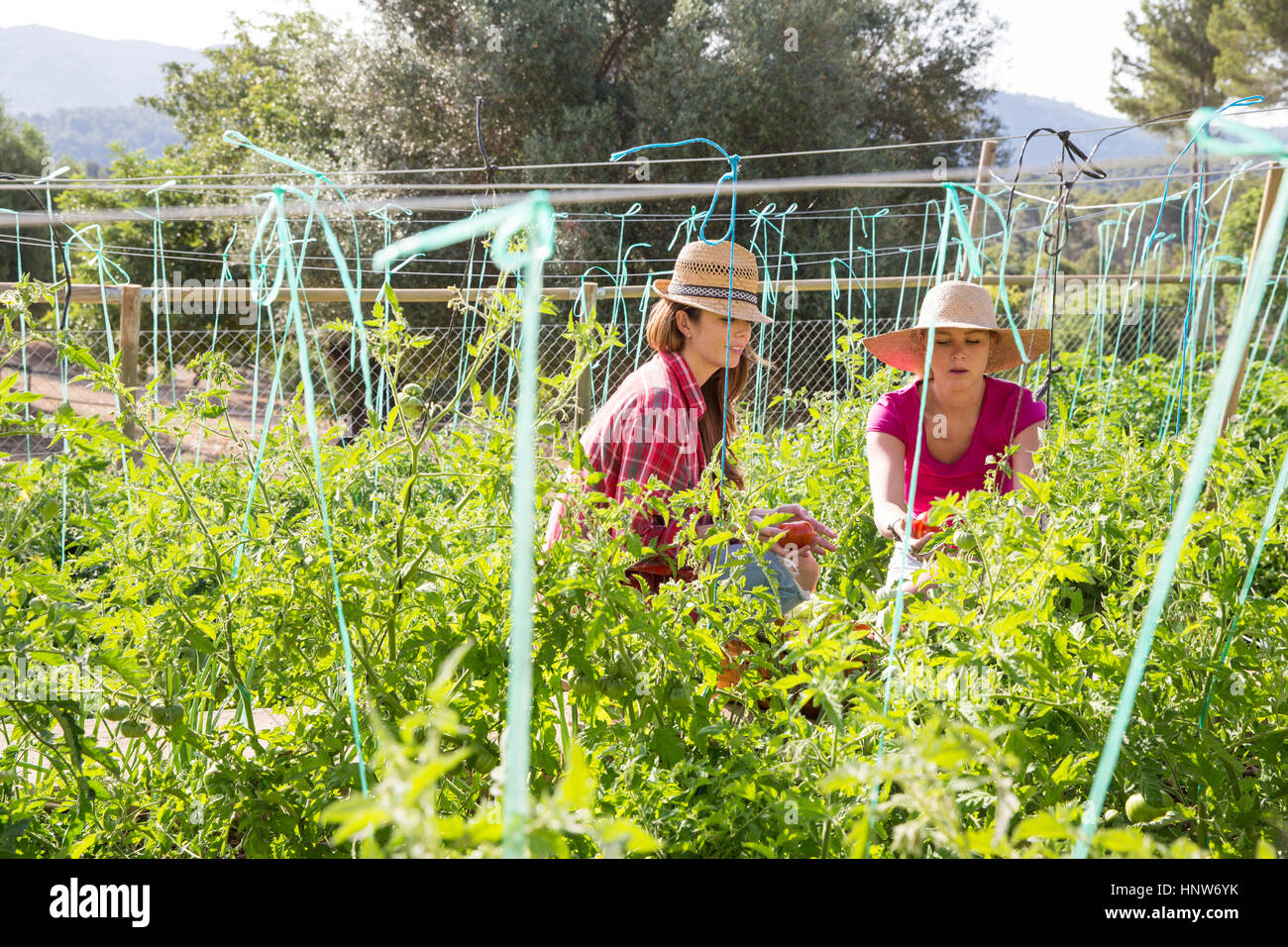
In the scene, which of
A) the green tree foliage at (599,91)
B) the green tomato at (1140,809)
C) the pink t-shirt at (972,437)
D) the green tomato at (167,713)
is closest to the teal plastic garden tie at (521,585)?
the green tomato at (167,713)

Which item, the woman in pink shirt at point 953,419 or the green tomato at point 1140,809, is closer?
the green tomato at point 1140,809

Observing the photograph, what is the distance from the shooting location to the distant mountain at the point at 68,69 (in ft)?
512

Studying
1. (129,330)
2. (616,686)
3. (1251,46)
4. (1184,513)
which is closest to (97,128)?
(1251,46)

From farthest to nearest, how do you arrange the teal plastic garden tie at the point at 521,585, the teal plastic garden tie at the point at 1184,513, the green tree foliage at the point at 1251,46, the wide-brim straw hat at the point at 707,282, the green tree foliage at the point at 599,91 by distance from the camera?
1. the green tree foliage at the point at 1251,46
2. the green tree foliage at the point at 599,91
3. the wide-brim straw hat at the point at 707,282
4. the teal plastic garden tie at the point at 1184,513
5. the teal plastic garden tie at the point at 521,585

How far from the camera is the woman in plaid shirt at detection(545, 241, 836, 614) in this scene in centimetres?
212

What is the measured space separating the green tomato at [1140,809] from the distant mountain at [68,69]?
17241cm

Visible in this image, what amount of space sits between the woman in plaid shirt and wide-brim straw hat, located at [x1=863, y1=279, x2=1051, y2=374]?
1.63 feet

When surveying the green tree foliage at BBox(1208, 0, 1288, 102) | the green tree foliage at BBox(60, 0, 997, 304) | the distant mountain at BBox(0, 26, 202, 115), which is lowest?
the green tree foliage at BBox(60, 0, 997, 304)

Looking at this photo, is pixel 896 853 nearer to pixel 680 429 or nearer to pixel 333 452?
pixel 333 452

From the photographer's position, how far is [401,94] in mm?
10398

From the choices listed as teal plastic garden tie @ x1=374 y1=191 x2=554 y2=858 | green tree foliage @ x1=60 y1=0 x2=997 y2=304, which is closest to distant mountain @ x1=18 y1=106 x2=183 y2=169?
green tree foliage @ x1=60 y1=0 x2=997 y2=304

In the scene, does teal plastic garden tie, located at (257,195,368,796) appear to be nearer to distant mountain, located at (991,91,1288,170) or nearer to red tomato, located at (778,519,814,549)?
red tomato, located at (778,519,814,549)

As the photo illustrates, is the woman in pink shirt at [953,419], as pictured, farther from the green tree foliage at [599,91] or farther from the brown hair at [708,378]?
the green tree foliage at [599,91]

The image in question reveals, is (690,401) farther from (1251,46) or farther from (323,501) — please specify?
(1251,46)
